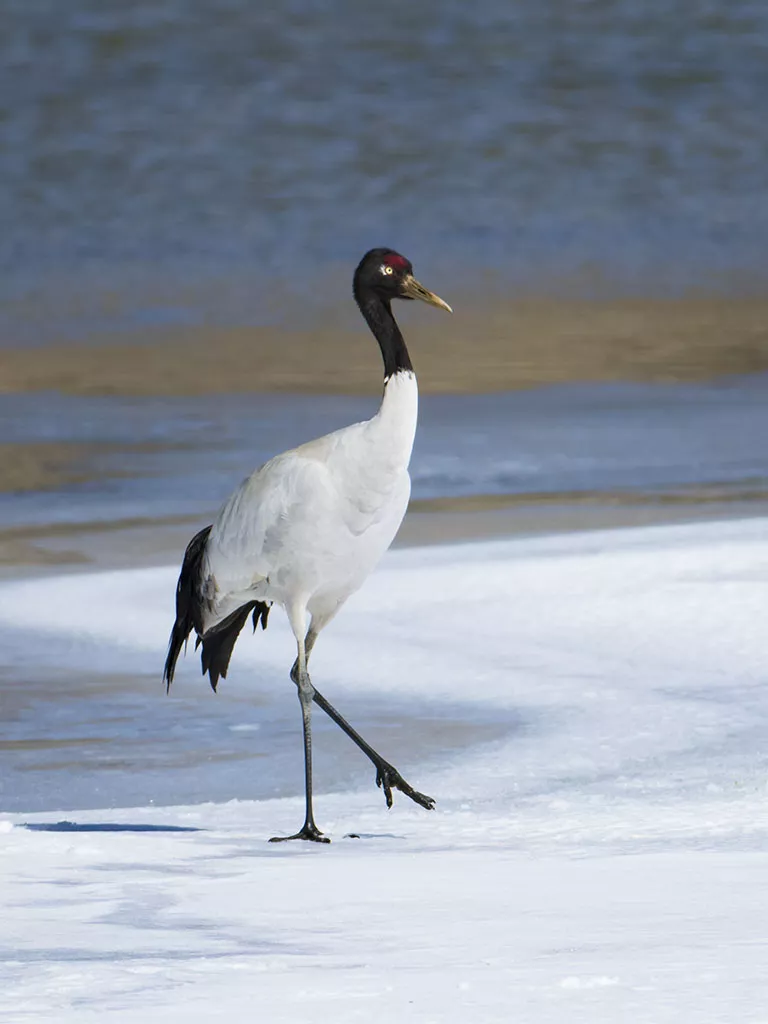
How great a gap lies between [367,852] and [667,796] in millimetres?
1069

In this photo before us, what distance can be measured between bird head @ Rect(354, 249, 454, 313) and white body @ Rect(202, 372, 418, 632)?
1.13 feet

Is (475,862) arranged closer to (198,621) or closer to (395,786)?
(395,786)

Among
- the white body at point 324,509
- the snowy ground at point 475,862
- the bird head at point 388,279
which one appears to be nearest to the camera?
the snowy ground at point 475,862

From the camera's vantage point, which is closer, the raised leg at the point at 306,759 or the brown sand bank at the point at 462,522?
the raised leg at the point at 306,759

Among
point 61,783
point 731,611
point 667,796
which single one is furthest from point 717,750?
point 731,611

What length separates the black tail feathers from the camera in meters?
7.07

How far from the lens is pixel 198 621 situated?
7117 mm

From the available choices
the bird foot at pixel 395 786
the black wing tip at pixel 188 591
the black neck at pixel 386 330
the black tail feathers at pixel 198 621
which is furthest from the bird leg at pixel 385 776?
the black neck at pixel 386 330

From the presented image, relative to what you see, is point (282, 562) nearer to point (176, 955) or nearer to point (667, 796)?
point (667, 796)

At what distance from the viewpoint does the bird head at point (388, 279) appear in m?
6.83

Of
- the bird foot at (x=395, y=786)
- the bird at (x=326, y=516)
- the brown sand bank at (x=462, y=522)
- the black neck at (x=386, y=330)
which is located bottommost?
the brown sand bank at (x=462, y=522)

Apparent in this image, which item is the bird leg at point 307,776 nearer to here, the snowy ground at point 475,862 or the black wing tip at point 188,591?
the snowy ground at point 475,862

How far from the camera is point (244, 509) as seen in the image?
6.67m

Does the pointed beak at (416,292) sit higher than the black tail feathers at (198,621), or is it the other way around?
the pointed beak at (416,292)
